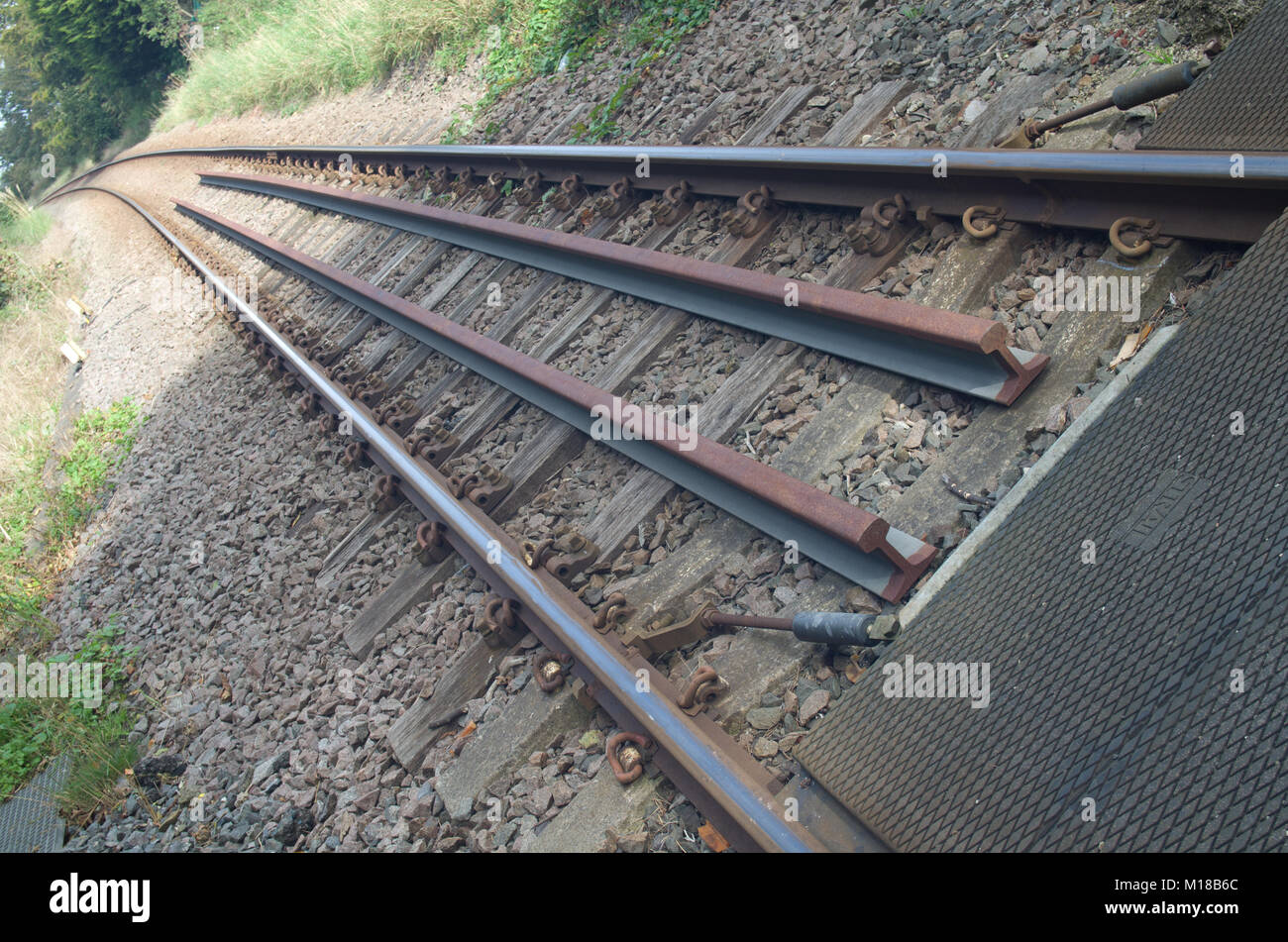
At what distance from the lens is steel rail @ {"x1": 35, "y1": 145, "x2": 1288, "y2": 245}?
2.58 m

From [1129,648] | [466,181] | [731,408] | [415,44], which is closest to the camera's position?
[1129,648]

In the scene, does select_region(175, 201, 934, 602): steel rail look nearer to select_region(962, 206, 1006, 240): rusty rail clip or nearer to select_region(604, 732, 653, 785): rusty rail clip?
select_region(604, 732, 653, 785): rusty rail clip

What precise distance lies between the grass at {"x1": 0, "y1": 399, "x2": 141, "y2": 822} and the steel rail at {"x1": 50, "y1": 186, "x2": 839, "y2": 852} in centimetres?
200

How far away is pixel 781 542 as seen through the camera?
298 centimetres

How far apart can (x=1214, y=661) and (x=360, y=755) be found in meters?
2.92

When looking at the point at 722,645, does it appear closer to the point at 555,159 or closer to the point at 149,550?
the point at 555,159

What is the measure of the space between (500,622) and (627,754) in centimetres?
91

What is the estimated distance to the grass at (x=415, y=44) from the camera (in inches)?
291

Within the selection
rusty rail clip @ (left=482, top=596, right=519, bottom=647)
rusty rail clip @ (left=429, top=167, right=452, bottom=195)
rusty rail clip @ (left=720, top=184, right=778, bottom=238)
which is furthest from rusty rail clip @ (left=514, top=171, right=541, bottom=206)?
rusty rail clip @ (left=482, top=596, right=519, bottom=647)

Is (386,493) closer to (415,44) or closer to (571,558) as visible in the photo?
(571,558)

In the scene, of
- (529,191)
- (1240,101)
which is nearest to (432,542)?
(529,191)

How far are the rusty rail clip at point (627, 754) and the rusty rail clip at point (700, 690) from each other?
0.15 meters

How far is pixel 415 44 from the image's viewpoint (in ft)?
40.8
